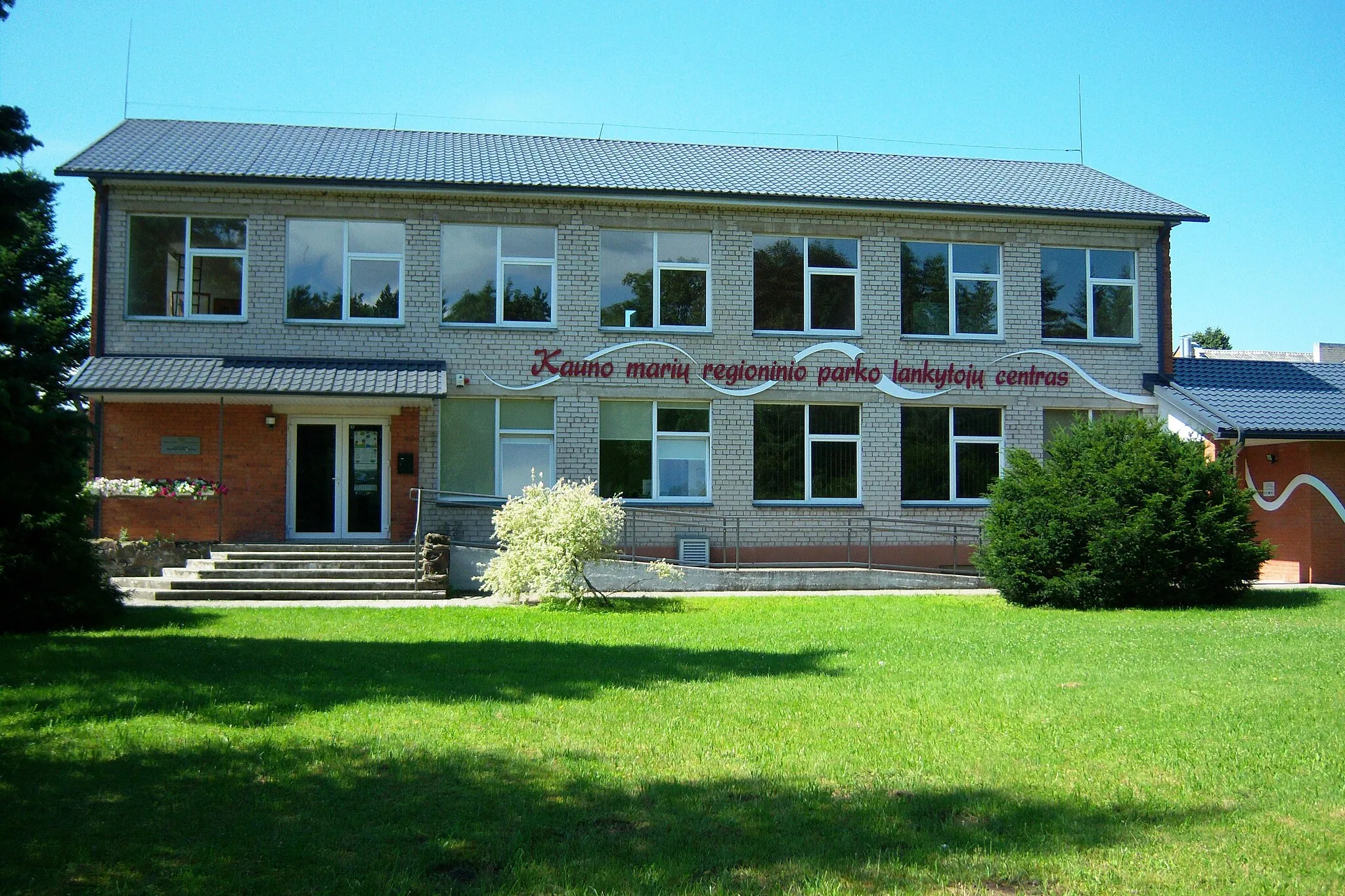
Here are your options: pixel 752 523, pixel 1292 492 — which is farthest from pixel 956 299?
pixel 1292 492

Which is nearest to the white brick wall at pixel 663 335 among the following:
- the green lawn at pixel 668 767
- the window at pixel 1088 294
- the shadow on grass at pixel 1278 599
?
the window at pixel 1088 294

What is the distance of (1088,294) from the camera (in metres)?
22.2

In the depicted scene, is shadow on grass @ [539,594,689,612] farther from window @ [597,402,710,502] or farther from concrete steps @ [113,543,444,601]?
window @ [597,402,710,502]

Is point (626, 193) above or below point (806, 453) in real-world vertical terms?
above

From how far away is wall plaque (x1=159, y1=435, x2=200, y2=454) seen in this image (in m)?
18.9

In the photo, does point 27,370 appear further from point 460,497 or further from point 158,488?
point 460,497

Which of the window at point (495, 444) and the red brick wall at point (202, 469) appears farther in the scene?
the window at point (495, 444)

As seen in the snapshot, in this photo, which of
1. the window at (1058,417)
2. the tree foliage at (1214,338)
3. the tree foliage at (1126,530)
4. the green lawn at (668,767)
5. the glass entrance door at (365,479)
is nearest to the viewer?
the green lawn at (668,767)

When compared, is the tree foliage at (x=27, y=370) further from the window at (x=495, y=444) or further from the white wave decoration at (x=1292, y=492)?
the white wave decoration at (x=1292, y=492)

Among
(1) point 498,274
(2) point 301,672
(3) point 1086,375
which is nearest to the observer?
(2) point 301,672

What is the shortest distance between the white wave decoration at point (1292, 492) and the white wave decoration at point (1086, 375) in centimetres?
258

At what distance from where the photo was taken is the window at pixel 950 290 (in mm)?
21562

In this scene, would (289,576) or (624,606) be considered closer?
(624,606)

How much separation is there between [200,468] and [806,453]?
10.8 meters
